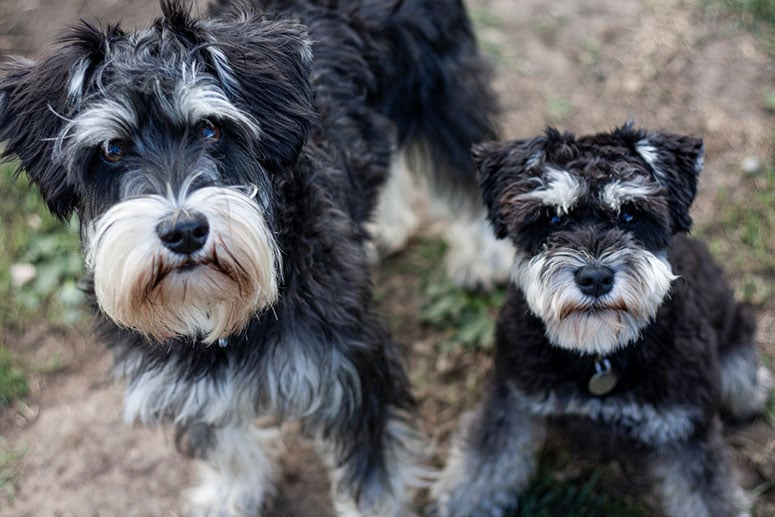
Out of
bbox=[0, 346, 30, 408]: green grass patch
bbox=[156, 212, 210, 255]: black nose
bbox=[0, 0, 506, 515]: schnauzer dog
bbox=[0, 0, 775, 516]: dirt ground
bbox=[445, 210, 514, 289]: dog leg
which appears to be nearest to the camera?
bbox=[156, 212, 210, 255]: black nose

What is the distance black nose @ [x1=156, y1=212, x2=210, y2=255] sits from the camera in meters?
2.52

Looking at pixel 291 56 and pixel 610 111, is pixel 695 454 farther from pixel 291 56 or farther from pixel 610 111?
pixel 610 111

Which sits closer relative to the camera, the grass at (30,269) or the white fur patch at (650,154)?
the white fur patch at (650,154)

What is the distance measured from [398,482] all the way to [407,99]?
1892 mm

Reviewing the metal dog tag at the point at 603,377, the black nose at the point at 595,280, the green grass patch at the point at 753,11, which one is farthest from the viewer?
the green grass patch at the point at 753,11

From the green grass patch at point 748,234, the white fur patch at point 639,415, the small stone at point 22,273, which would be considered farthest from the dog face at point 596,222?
the small stone at point 22,273

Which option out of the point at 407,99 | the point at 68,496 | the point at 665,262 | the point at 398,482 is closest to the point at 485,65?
the point at 407,99

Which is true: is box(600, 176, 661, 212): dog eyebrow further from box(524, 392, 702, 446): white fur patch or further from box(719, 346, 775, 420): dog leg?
box(719, 346, 775, 420): dog leg

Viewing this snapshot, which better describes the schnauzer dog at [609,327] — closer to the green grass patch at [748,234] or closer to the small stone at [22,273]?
the green grass patch at [748,234]

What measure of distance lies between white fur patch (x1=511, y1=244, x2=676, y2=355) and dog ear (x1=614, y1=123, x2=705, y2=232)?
216mm

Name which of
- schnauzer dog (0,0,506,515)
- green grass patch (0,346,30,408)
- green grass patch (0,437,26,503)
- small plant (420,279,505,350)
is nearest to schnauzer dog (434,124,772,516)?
schnauzer dog (0,0,506,515)

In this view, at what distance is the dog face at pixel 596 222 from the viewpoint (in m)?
2.98

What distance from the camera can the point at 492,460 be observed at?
391cm

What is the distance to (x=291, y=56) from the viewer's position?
2.93 metres
